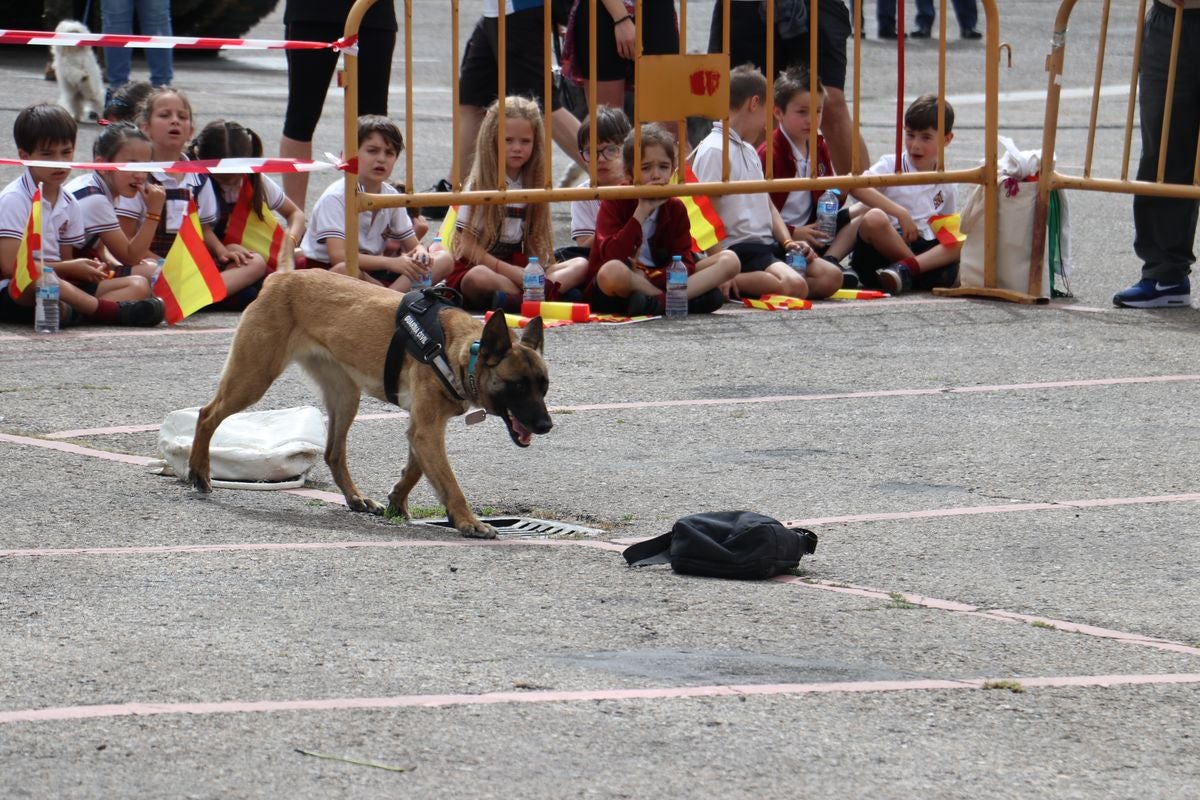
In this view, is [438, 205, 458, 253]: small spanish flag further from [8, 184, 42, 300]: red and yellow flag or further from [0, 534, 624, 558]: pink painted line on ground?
[0, 534, 624, 558]: pink painted line on ground

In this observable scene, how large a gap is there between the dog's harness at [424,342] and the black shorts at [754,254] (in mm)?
4330

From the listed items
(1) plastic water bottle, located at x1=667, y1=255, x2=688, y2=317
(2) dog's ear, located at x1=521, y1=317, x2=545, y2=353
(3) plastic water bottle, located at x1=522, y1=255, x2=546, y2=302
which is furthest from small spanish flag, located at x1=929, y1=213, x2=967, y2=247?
(2) dog's ear, located at x1=521, y1=317, x2=545, y2=353

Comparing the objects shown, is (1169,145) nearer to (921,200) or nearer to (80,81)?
(921,200)

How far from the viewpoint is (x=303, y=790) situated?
3.90 metres

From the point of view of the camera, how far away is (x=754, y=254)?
Result: 10852mm

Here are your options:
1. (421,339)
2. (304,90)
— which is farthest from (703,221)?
(421,339)

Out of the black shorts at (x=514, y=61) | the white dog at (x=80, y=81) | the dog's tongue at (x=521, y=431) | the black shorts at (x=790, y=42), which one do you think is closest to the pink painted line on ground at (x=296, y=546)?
the dog's tongue at (x=521, y=431)

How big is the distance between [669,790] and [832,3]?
29.9 ft

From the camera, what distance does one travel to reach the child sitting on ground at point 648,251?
10.2 metres

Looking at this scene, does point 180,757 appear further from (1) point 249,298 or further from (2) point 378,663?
(1) point 249,298

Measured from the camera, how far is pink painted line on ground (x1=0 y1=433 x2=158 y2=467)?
23.4 feet

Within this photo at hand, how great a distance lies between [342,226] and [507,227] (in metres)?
0.94

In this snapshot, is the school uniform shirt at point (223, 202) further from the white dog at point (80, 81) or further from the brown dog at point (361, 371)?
the white dog at point (80, 81)

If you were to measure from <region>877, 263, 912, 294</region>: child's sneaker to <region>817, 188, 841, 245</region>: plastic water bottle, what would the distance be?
385 mm
